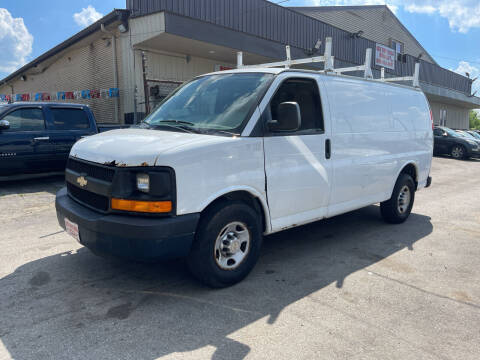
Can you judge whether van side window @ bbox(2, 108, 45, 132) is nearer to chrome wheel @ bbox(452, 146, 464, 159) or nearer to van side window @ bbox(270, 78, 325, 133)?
van side window @ bbox(270, 78, 325, 133)

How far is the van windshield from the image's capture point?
3689 mm

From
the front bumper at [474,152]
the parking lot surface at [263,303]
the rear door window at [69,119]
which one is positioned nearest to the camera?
the parking lot surface at [263,303]

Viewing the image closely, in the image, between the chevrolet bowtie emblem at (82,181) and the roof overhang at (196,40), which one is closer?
the chevrolet bowtie emblem at (82,181)

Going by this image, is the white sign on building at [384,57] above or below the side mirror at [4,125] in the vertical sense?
above

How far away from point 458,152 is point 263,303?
18.4m

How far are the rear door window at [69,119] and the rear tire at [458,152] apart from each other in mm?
16803

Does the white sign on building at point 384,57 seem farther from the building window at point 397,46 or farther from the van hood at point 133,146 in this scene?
the van hood at point 133,146

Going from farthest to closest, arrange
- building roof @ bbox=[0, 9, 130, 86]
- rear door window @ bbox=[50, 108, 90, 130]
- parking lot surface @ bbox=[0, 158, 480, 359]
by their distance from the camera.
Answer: building roof @ bbox=[0, 9, 130, 86] → rear door window @ bbox=[50, 108, 90, 130] → parking lot surface @ bbox=[0, 158, 480, 359]

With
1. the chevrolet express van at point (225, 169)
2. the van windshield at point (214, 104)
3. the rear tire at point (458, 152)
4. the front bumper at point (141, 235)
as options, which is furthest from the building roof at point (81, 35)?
the rear tire at point (458, 152)

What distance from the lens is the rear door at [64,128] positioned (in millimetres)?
8375

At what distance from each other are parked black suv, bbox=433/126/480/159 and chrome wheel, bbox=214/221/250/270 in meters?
17.8

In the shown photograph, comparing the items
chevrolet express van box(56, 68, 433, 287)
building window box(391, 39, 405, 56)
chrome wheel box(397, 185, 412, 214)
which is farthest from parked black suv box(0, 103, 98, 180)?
building window box(391, 39, 405, 56)

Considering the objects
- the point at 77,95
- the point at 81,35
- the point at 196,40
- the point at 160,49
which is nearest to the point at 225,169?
the point at 196,40

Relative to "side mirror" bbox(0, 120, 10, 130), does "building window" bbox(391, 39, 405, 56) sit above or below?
above
